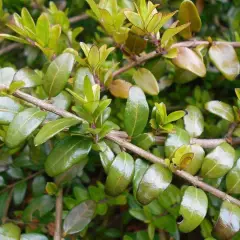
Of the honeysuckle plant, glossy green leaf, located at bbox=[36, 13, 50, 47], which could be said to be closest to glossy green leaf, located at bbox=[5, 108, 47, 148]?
the honeysuckle plant

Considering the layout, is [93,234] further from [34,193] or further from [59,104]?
[59,104]

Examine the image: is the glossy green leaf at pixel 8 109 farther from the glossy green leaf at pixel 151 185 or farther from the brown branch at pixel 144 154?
the glossy green leaf at pixel 151 185

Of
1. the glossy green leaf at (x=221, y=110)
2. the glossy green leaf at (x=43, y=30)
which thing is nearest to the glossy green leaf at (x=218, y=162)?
the glossy green leaf at (x=221, y=110)

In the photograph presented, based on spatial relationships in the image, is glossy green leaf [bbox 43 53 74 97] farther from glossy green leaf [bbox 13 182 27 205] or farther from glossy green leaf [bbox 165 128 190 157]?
glossy green leaf [bbox 13 182 27 205]

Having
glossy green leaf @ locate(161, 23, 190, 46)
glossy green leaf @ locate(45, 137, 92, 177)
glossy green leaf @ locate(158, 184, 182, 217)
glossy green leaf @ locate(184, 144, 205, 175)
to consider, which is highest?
glossy green leaf @ locate(161, 23, 190, 46)

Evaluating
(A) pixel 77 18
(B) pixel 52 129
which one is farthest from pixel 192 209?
(A) pixel 77 18

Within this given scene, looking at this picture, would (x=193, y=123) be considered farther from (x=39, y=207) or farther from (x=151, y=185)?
(x=39, y=207)
